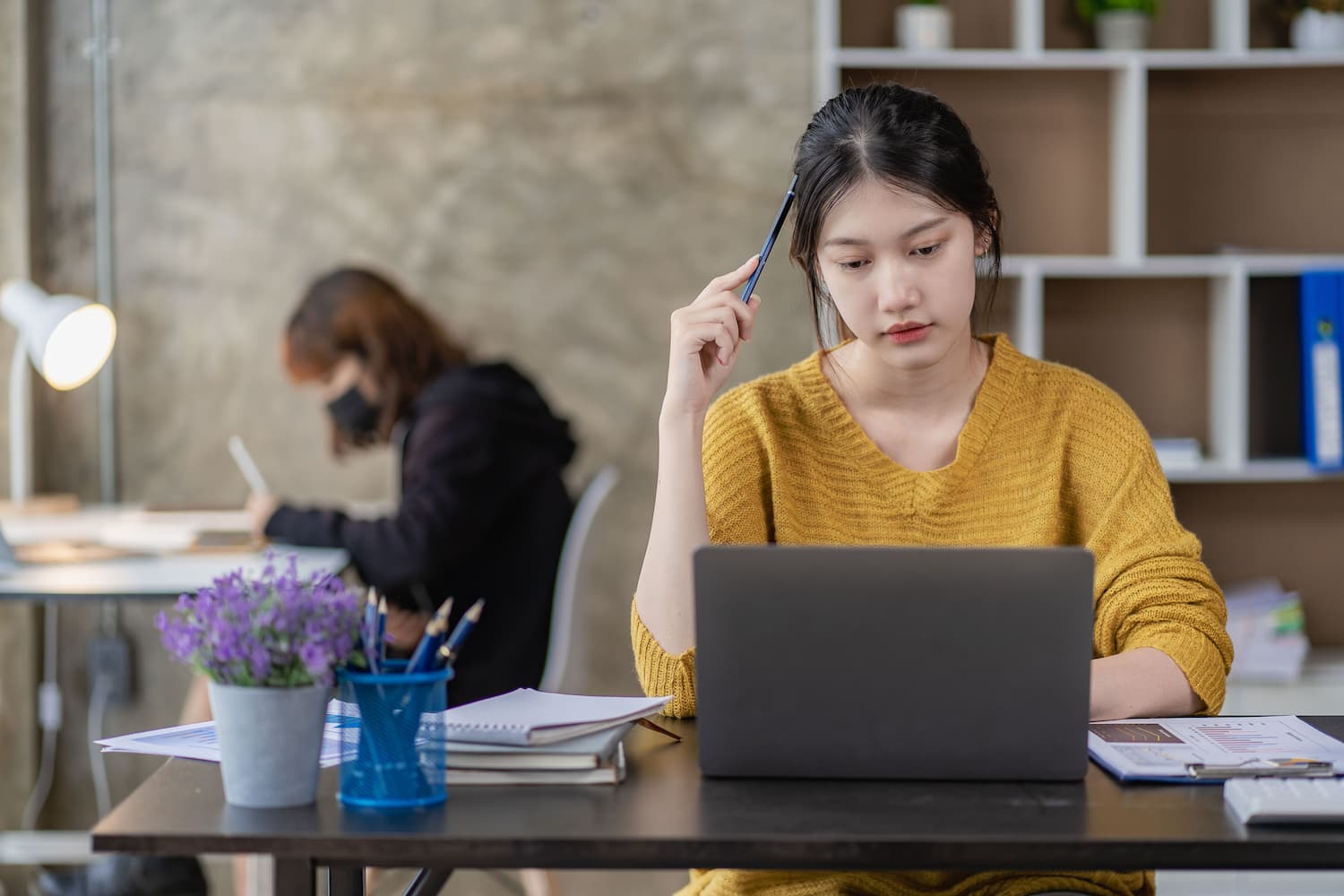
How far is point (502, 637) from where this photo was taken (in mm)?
2533

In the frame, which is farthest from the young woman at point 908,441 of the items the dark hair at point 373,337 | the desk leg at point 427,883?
the dark hair at point 373,337

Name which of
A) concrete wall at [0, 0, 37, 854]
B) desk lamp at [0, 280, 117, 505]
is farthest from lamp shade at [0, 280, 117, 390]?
concrete wall at [0, 0, 37, 854]

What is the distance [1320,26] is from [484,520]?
2.03 m

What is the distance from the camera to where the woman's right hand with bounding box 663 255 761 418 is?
55.5 inches

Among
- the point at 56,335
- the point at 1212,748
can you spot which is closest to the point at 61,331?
the point at 56,335

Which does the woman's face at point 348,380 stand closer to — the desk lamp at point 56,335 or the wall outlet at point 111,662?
the desk lamp at point 56,335

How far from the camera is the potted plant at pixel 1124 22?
2967mm

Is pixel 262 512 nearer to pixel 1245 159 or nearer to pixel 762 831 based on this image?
pixel 762 831

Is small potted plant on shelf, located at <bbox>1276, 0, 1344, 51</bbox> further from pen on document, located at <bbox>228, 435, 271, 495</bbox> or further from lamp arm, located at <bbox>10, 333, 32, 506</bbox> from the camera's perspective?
lamp arm, located at <bbox>10, 333, 32, 506</bbox>

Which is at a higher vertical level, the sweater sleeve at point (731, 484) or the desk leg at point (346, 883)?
the sweater sleeve at point (731, 484)

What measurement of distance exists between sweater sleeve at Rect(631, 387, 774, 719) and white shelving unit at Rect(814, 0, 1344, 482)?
1.54 meters

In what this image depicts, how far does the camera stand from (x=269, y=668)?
3.22ft

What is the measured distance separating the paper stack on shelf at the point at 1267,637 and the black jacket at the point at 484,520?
1423mm

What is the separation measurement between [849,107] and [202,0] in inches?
91.9
